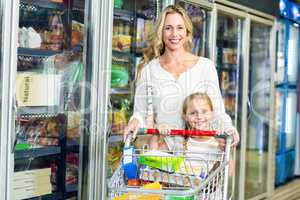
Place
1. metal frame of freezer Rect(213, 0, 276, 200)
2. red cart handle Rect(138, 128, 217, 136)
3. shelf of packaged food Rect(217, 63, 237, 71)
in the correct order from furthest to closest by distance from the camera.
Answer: shelf of packaged food Rect(217, 63, 237, 71), metal frame of freezer Rect(213, 0, 276, 200), red cart handle Rect(138, 128, 217, 136)

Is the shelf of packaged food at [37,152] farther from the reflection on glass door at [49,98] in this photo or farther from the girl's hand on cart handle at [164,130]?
the girl's hand on cart handle at [164,130]

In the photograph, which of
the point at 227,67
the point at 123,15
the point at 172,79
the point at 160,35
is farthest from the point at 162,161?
the point at 227,67

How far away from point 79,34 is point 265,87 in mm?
3374

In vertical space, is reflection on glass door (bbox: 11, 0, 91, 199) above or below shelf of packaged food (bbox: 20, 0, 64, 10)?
below

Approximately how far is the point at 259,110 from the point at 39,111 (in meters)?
3.66

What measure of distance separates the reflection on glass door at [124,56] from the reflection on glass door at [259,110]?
2358 millimetres

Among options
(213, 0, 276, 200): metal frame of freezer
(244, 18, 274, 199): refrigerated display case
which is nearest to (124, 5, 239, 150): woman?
(213, 0, 276, 200): metal frame of freezer

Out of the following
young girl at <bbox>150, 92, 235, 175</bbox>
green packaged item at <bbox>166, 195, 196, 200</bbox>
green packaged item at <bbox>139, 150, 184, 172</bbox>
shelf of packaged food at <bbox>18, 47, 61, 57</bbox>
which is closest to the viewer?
green packaged item at <bbox>166, 195, 196, 200</bbox>

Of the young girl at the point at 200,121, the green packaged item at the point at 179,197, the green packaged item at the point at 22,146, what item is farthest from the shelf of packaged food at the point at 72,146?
the green packaged item at the point at 179,197

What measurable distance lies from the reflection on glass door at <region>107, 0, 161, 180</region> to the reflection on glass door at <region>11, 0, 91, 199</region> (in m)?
0.29

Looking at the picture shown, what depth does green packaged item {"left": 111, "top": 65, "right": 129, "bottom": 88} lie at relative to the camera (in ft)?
12.6

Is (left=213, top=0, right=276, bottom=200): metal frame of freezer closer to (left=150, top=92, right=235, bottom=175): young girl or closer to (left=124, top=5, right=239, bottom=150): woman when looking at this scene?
(left=124, top=5, right=239, bottom=150): woman

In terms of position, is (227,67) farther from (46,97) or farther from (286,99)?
(46,97)

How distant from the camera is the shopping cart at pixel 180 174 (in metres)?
2.18
